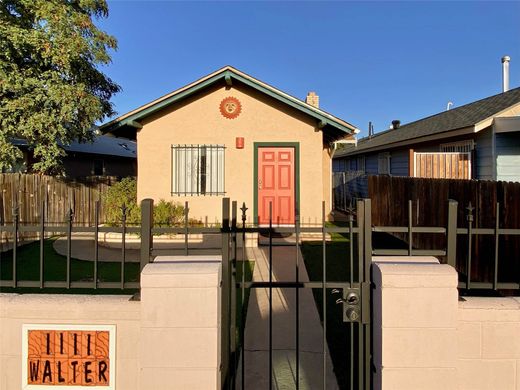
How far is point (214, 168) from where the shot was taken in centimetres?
1125

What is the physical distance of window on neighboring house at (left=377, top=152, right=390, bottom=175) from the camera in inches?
707

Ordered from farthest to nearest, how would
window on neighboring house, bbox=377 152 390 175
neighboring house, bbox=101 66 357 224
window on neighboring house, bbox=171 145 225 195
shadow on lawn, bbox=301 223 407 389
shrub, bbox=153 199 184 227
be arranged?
window on neighboring house, bbox=377 152 390 175
window on neighboring house, bbox=171 145 225 195
neighboring house, bbox=101 66 357 224
shrub, bbox=153 199 184 227
shadow on lawn, bbox=301 223 407 389

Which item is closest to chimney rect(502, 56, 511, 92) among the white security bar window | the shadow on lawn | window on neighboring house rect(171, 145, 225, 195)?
the white security bar window

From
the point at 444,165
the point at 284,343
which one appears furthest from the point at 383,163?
the point at 284,343

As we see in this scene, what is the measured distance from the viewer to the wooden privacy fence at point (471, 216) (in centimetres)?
518

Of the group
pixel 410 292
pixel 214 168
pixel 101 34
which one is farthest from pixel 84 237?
pixel 410 292

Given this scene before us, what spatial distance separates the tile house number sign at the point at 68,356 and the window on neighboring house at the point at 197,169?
8.46 metres

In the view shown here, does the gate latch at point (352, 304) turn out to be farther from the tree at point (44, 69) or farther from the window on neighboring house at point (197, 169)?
the tree at point (44, 69)

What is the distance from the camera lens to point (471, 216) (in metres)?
2.97

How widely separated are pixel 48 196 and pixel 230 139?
22.0 ft

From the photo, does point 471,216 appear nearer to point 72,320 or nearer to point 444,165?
point 72,320

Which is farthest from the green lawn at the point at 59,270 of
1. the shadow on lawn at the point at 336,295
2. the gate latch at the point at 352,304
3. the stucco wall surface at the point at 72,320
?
the gate latch at the point at 352,304

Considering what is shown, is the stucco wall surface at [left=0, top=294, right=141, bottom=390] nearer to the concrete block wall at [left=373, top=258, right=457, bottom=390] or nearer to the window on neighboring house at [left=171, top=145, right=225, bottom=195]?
the concrete block wall at [left=373, top=258, right=457, bottom=390]

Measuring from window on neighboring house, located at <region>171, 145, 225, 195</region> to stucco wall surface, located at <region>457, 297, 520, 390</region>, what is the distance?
29.2ft
